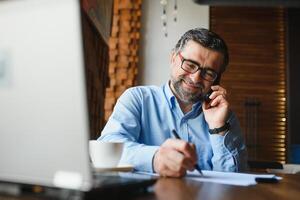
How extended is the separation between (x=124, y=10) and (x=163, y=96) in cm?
229

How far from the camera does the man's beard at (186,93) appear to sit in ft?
4.63

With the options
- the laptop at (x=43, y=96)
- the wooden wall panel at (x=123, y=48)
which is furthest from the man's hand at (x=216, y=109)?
the wooden wall panel at (x=123, y=48)

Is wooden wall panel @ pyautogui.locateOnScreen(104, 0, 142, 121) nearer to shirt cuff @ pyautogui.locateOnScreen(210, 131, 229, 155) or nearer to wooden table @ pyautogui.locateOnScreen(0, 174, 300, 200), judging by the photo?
shirt cuff @ pyautogui.locateOnScreen(210, 131, 229, 155)

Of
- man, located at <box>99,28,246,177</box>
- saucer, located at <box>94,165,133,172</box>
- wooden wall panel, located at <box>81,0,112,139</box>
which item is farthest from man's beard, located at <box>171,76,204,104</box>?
saucer, located at <box>94,165,133,172</box>

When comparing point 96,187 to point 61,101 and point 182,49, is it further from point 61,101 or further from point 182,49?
point 182,49

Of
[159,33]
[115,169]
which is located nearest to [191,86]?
[115,169]

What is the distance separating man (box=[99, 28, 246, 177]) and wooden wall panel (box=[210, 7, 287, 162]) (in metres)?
2.31

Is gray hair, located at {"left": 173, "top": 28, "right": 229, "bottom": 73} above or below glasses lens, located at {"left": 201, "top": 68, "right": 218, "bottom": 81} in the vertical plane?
above

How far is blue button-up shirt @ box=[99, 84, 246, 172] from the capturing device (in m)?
1.27

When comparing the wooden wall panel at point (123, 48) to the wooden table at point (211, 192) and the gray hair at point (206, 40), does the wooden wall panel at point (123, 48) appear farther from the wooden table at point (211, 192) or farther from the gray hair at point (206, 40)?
the wooden table at point (211, 192)

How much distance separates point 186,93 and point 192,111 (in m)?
0.07

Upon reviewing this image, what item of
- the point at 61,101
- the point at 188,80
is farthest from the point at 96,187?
the point at 188,80

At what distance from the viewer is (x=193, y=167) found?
3.05 feet

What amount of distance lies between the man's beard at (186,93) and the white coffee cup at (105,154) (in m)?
0.53
